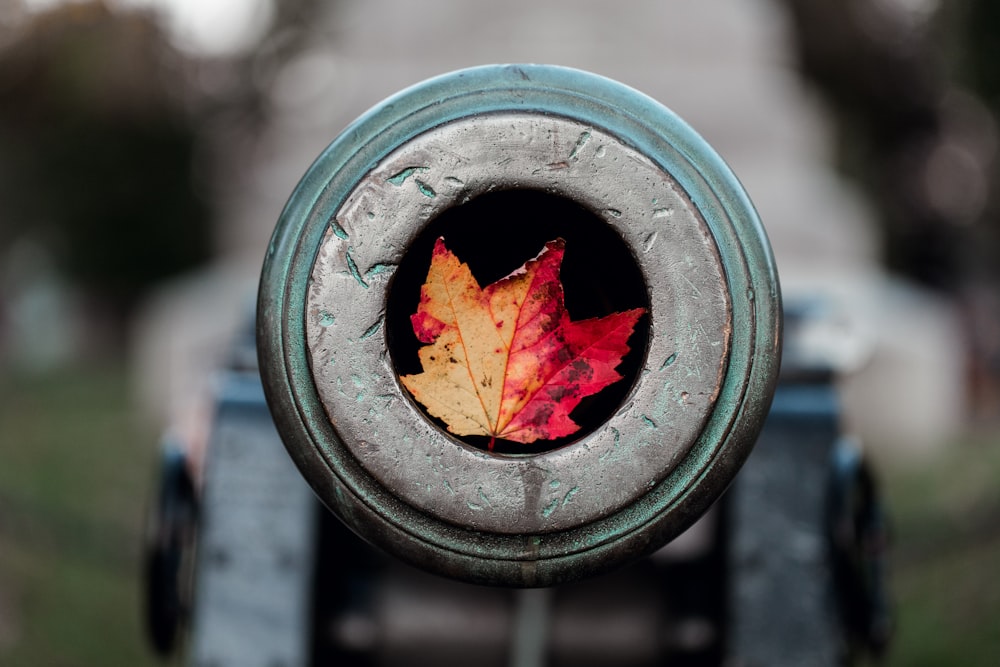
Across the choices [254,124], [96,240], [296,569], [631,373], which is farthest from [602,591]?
[254,124]

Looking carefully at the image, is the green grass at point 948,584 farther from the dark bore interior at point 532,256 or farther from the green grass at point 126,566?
the dark bore interior at point 532,256

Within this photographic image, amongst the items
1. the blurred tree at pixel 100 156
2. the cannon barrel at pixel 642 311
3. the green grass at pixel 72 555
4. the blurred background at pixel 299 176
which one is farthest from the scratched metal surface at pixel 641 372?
the blurred tree at pixel 100 156

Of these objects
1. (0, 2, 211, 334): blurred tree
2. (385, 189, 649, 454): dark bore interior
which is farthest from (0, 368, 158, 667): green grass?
(0, 2, 211, 334): blurred tree

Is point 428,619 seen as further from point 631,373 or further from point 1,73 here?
point 1,73

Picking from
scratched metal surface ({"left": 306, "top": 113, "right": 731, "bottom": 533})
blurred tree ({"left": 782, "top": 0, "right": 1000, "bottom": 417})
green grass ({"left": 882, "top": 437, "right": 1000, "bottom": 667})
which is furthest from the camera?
blurred tree ({"left": 782, "top": 0, "right": 1000, "bottom": 417})

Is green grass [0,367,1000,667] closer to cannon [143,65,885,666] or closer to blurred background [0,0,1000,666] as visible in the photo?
blurred background [0,0,1000,666]

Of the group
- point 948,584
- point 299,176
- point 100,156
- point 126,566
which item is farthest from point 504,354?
point 100,156

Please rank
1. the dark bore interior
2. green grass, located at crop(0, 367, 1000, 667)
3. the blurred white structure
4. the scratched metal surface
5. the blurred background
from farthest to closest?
the blurred white structure < the blurred background < green grass, located at crop(0, 367, 1000, 667) < the dark bore interior < the scratched metal surface
